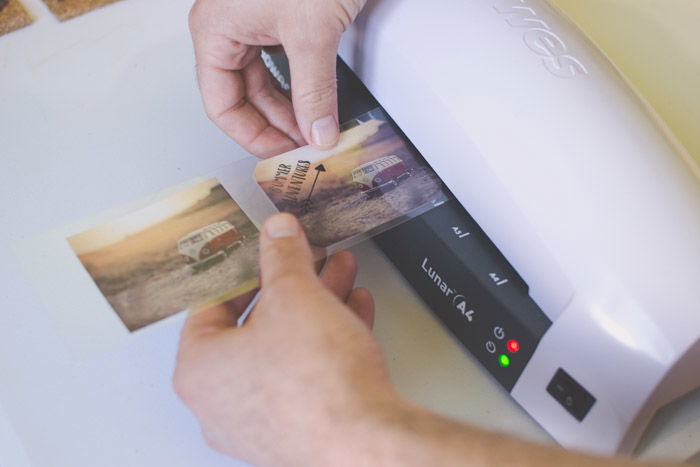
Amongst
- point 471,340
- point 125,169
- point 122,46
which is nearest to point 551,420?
point 471,340

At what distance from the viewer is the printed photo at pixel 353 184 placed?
2.34 feet

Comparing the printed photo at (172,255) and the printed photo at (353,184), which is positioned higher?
the printed photo at (353,184)

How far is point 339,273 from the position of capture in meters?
0.69

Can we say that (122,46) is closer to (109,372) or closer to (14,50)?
(14,50)

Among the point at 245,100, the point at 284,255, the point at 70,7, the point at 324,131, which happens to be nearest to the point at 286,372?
the point at 284,255

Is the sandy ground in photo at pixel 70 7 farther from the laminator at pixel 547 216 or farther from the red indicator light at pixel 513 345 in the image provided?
the red indicator light at pixel 513 345

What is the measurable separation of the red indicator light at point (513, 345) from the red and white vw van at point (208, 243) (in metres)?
0.27

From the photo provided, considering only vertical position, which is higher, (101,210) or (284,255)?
(284,255)

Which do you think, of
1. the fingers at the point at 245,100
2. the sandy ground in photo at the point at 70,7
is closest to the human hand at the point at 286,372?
the fingers at the point at 245,100

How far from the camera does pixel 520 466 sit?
1.54ft

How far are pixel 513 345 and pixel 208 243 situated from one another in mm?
302

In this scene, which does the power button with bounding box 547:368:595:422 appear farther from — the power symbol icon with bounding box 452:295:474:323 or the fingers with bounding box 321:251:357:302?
the fingers with bounding box 321:251:357:302

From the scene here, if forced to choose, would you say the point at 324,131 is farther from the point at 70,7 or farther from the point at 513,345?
the point at 70,7

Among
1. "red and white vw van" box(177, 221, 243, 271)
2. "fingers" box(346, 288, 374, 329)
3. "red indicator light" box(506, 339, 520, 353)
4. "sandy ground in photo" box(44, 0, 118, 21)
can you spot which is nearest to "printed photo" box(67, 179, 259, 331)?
"red and white vw van" box(177, 221, 243, 271)
